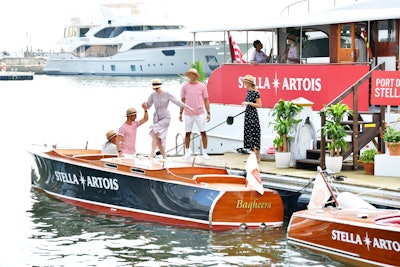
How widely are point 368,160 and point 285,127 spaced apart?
5.47 ft

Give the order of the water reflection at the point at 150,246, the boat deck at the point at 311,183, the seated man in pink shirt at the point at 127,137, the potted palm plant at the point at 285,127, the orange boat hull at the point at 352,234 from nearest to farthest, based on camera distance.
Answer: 1. the orange boat hull at the point at 352,234
2. the water reflection at the point at 150,246
3. the boat deck at the point at 311,183
4. the potted palm plant at the point at 285,127
5. the seated man in pink shirt at the point at 127,137

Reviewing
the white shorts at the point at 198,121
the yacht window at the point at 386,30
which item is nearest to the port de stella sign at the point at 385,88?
the yacht window at the point at 386,30

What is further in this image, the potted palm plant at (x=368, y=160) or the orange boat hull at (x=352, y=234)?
the potted palm plant at (x=368, y=160)

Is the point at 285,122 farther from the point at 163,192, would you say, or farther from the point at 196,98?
the point at 163,192

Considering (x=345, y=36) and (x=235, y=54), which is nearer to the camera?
(x=345, y=36)

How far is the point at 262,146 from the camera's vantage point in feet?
64.3

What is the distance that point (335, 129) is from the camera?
16.5m

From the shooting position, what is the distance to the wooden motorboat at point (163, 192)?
15.7m

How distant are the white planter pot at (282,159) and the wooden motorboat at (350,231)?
9.12 feet

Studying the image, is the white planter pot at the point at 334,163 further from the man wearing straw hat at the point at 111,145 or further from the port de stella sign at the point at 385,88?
the man wearing straw hat at the point at 111,145

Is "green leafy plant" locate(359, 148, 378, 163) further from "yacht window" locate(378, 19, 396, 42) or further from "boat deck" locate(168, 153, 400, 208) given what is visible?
"yacht window" locate(378, 19, 396, 42)

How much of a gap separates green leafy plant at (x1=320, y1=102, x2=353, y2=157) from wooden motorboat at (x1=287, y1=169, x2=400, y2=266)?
1.89 metres

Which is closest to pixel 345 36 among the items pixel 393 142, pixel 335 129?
pixel 335 129

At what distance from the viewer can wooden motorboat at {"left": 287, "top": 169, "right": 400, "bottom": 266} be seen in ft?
42.5
